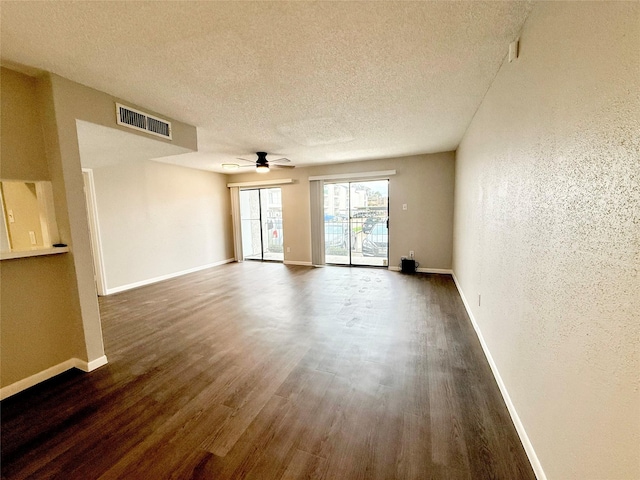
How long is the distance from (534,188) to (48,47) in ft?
10.1

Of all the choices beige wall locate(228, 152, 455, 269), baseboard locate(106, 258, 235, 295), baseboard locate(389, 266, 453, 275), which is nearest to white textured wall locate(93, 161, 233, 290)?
baseboard locate(106, 258, 235, 295)

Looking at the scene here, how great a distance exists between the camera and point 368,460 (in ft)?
4.39

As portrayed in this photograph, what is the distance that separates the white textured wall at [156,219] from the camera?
4320 millimetres

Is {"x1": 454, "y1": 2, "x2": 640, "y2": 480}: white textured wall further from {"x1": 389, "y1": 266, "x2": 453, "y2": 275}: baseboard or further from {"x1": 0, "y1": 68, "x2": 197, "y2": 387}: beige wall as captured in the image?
{"x1": 389, "y1": 266, "x2": 453, "y2": 275}: baseboard

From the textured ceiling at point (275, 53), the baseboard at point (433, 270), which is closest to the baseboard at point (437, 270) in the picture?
the baseboard at point (433, 270)

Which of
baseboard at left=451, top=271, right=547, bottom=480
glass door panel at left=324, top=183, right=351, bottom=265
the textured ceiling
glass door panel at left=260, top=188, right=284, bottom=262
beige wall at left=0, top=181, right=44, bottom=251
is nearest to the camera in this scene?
baseboard at left=451, top=271, right=547, bottom=480

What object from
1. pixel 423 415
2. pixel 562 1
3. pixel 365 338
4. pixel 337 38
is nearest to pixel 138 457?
pixel 423 415

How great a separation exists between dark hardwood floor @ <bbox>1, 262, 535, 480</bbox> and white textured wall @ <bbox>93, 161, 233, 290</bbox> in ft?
5.70

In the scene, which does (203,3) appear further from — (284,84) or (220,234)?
(220,234)

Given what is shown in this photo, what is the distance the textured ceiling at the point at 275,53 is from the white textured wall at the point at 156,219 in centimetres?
248

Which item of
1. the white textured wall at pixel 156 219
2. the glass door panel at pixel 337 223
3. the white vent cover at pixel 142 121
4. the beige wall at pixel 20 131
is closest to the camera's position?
the beige wall at pixel 20 131

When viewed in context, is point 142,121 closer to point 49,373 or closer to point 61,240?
point 61,240

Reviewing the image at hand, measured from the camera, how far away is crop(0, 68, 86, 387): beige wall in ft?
6.18

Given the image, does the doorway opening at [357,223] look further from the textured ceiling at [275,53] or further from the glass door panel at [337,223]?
the textured ceiling at [275,53]
